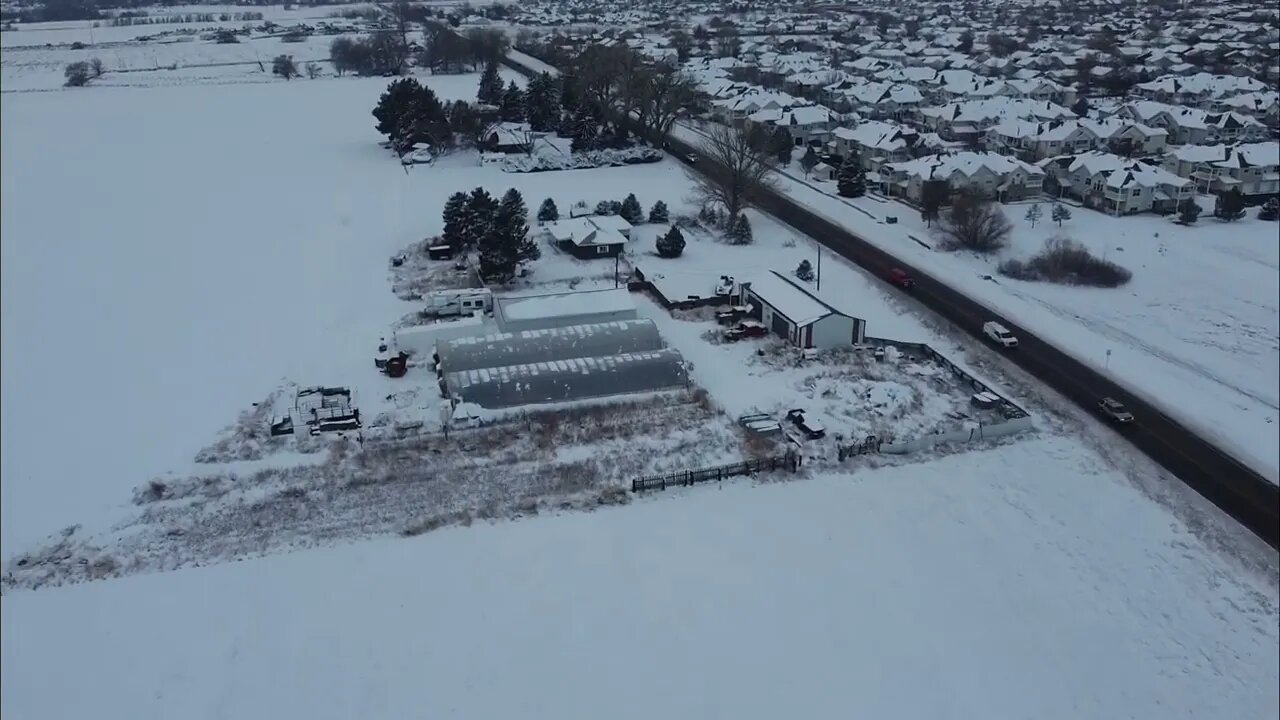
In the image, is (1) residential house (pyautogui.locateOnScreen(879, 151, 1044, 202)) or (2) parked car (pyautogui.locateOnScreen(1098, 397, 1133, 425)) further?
(1) residential house (pyautogui.locateOnScreen(879, 151, 1044, 202))

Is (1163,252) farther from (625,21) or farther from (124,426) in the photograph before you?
(625,21)

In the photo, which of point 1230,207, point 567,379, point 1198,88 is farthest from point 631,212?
point 1198,88

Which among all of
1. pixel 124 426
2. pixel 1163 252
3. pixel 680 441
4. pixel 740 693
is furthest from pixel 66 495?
pixel 1163 252

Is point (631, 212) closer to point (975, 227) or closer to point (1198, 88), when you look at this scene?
point (975, 227)

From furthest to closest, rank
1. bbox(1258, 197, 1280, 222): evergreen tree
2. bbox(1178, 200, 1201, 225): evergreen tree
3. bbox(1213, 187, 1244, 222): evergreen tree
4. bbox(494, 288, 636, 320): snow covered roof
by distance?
bbox(1258, 197, 1280, 222): evergreen tree
bbox(1213, 187, 1244, 222): evergreen tree
bbox(1178, 200, 1201, 225): evergreen tree
bbox(494, 288, 636, 320): snow covered roof

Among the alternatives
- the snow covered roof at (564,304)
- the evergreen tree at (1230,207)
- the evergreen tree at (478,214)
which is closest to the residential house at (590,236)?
the evergreen tree at (478,214)

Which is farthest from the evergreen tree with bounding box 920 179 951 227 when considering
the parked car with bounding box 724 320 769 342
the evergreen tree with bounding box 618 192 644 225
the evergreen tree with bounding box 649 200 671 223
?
the parked car with bounding box 724 320 769 342

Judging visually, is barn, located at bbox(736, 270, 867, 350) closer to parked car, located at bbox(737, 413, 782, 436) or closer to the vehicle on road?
the vehicle on road

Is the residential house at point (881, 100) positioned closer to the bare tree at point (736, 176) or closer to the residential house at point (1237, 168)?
the residential house at point (1237, 168)
